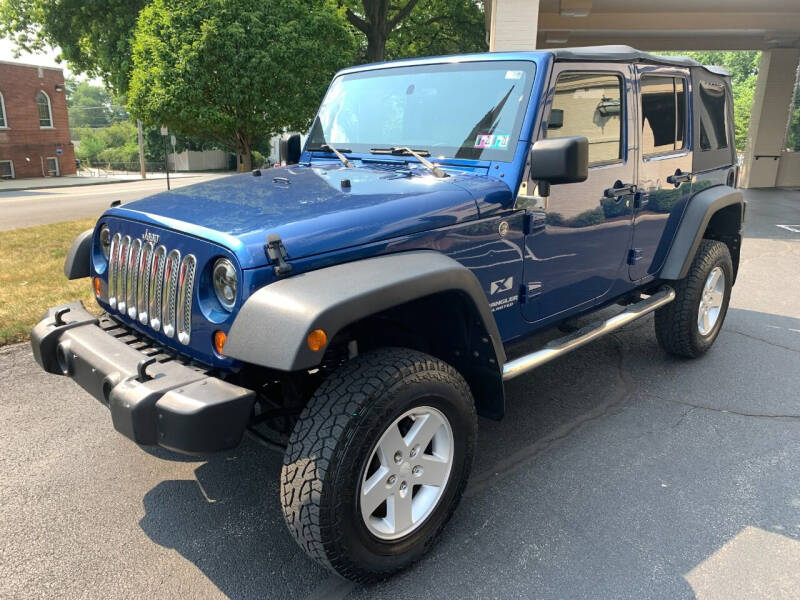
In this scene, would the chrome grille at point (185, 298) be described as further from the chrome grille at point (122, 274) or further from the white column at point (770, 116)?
the white column at point (770, 116)

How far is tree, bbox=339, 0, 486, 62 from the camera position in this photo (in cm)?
1884

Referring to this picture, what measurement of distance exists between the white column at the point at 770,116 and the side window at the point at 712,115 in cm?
1671

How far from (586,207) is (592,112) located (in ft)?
1.78

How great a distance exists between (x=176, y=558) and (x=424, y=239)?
1.65m

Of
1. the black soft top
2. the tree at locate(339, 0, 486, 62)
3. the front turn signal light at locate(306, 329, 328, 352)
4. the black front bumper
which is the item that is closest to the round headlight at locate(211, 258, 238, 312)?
the black front bumper

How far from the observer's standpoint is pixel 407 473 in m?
2.43

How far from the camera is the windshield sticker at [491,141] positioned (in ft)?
9.89

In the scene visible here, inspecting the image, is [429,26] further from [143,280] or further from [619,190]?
[143,280]

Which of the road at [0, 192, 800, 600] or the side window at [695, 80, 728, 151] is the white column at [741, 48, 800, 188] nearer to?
the side window at [695, 80, 728, 151]

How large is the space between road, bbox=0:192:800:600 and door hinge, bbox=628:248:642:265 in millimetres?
893

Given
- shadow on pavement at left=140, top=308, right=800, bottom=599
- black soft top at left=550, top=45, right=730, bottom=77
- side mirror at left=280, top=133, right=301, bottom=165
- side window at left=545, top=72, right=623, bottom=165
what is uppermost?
black soft top at left=550, top=45, right=730, bottom=77

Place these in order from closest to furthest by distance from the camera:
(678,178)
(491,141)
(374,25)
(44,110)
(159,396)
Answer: (159,396) < (491,141) < (678,178) < (374,25) < (44,110)

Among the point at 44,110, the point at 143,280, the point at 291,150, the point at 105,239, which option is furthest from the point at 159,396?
the point at 44,110

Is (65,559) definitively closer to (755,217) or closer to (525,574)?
(525,574)
